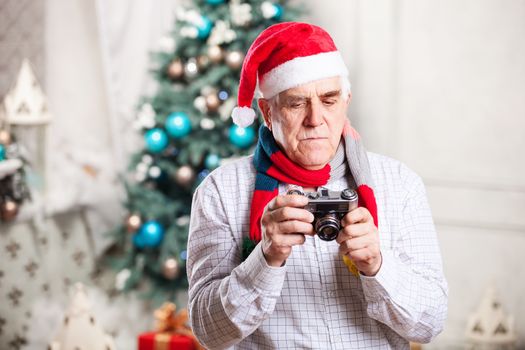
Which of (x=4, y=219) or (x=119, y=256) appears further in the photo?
(x=119, y=256)

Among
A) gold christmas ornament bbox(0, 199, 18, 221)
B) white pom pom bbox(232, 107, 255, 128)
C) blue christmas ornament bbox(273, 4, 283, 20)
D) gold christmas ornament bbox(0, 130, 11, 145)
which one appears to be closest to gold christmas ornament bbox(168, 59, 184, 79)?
blue christmas ornament bbox(273, 4, 283, 20)

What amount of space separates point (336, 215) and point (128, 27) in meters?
3.18

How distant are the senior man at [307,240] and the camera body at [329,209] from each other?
0.36 feet

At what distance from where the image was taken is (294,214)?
168 cm

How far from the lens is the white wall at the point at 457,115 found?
13.0 feet

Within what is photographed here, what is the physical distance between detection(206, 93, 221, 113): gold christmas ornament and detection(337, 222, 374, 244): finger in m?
2.44

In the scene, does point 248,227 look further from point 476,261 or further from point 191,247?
point 476,261

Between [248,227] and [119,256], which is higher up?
[248,227]

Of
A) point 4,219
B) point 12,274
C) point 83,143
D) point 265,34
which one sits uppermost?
point 265,34

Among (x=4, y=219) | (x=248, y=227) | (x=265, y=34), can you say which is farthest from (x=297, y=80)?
(x=4, y=219)

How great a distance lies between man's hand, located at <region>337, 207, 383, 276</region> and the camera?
169 cm

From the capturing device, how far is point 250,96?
2070 millimetres

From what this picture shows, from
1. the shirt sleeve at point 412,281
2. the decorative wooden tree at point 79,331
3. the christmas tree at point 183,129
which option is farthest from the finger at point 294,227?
the christmas tree at point 183,129

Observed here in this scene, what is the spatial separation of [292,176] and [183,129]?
7.28 feet
